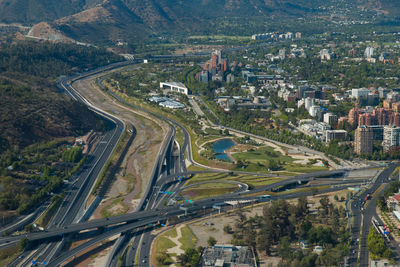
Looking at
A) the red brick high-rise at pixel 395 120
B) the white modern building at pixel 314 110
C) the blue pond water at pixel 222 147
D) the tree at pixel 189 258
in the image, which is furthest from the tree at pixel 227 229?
the white modern building at pixel 314 110

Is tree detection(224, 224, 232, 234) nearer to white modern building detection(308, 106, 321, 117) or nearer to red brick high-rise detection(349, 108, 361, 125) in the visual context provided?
red brick high-rise detection(349, 108, 361, 125)

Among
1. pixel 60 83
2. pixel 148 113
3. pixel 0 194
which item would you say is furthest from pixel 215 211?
pixel 60 83

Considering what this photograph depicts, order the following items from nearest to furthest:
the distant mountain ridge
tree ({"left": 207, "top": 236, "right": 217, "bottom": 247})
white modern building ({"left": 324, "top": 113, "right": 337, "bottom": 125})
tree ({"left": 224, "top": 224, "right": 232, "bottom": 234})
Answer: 1. tree ({"left": 207, "top": 236, "right": 217, "bottom": 247})
2. tree ({"left": 224, "top": 224, "right": 232, "bottom": 234})
3. white modern building ({"left": 324, "top": 113, "right": 337, "bottom": 125})
4. the distant mountain ridge

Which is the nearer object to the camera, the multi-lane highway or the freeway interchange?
the multi-lane highway

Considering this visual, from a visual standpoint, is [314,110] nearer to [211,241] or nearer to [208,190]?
[208,190]

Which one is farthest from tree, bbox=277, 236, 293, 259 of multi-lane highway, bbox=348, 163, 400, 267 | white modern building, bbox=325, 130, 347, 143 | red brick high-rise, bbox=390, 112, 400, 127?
red brick high-rise, bbox=390, 112, 400, 127
